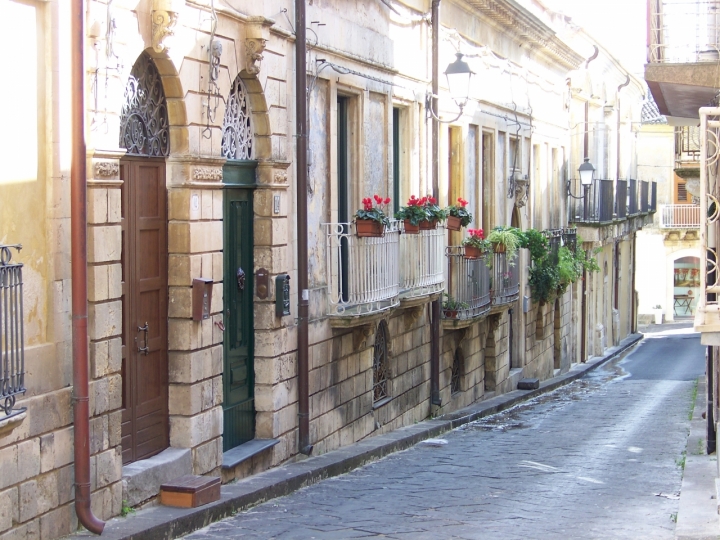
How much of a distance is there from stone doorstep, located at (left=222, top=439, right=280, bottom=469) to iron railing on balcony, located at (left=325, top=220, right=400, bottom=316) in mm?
1919

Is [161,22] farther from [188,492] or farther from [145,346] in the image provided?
[188,492]

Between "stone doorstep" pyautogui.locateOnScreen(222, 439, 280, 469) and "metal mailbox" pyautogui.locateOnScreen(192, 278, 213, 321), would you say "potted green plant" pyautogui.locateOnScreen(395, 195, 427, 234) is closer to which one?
"stone doorstep" pyautogui.locateOnScreen(222, 439, 280, 469)

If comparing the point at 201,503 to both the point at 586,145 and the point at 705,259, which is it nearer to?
the point at 705,259

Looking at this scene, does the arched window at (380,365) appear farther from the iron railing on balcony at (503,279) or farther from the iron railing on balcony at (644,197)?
the iron railing on balcony at (644,197)

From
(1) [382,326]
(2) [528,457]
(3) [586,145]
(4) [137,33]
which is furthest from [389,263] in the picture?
(3) [586,145]

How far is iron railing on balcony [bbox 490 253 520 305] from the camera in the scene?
17672 millimetres

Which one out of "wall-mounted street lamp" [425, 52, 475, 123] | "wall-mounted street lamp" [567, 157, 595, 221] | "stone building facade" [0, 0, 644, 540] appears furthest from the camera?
"wall-mounted street lamp" [567, 157, 595, 221]

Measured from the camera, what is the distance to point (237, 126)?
33.3 ft

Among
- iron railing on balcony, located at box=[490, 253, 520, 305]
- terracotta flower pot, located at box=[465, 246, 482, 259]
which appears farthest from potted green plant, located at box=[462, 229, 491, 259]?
iron railing on balcony, located at box=[490, 253, 520, 305]

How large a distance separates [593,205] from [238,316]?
20828 mm

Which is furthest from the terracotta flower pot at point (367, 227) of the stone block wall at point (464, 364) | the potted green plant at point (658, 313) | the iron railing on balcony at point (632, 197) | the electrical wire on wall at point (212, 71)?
the potted green plant at point (658, 313)

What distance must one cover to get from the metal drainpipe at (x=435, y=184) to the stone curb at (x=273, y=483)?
1.60 feet

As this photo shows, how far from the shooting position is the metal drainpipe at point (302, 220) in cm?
1093

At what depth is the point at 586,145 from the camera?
29.7 meters
